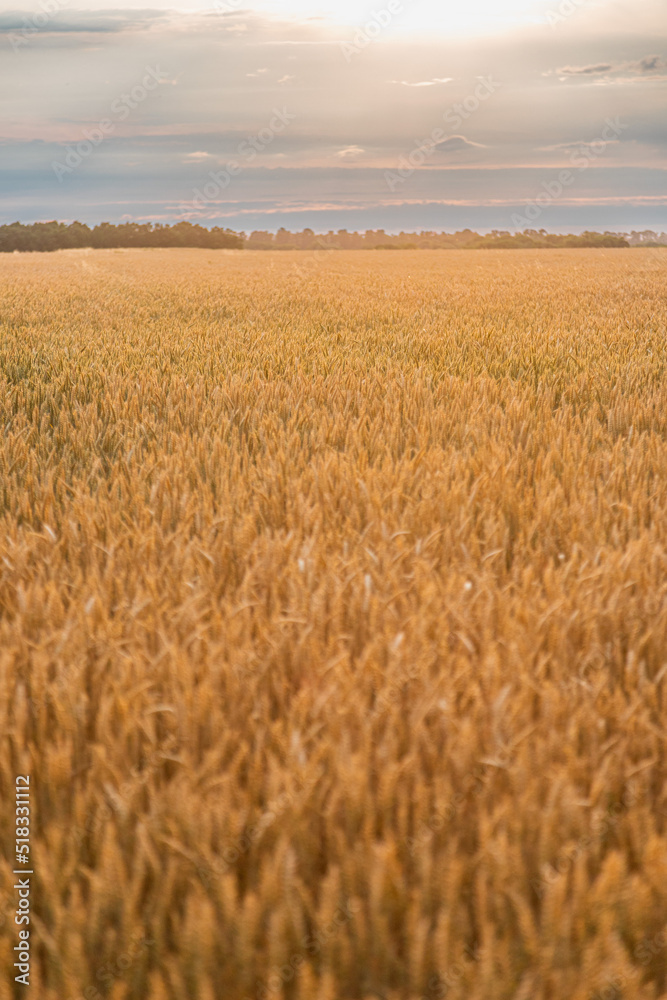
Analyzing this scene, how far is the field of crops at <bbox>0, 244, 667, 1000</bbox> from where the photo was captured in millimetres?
939

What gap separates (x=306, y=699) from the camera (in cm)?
129

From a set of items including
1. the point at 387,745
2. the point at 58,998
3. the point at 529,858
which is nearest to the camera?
the point at 58,998

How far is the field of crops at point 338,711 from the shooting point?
0.94 metres

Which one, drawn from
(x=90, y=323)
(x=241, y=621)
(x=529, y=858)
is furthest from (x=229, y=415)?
(x=90, y=323)

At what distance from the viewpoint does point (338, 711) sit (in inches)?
49.1

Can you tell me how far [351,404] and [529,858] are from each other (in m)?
2.77

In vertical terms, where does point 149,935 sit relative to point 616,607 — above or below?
below

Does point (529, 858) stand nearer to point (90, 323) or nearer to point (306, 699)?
point (306, 699)

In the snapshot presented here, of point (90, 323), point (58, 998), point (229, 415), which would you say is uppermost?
point (90, 323)

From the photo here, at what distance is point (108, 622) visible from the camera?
5.04 ft

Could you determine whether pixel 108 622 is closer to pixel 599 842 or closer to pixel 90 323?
pixel 599 842

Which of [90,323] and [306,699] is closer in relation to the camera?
[306,699]

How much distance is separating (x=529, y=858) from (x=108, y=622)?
0.88m

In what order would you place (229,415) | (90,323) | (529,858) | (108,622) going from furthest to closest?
(90,323), (229,415), (108,622), (529,858)
